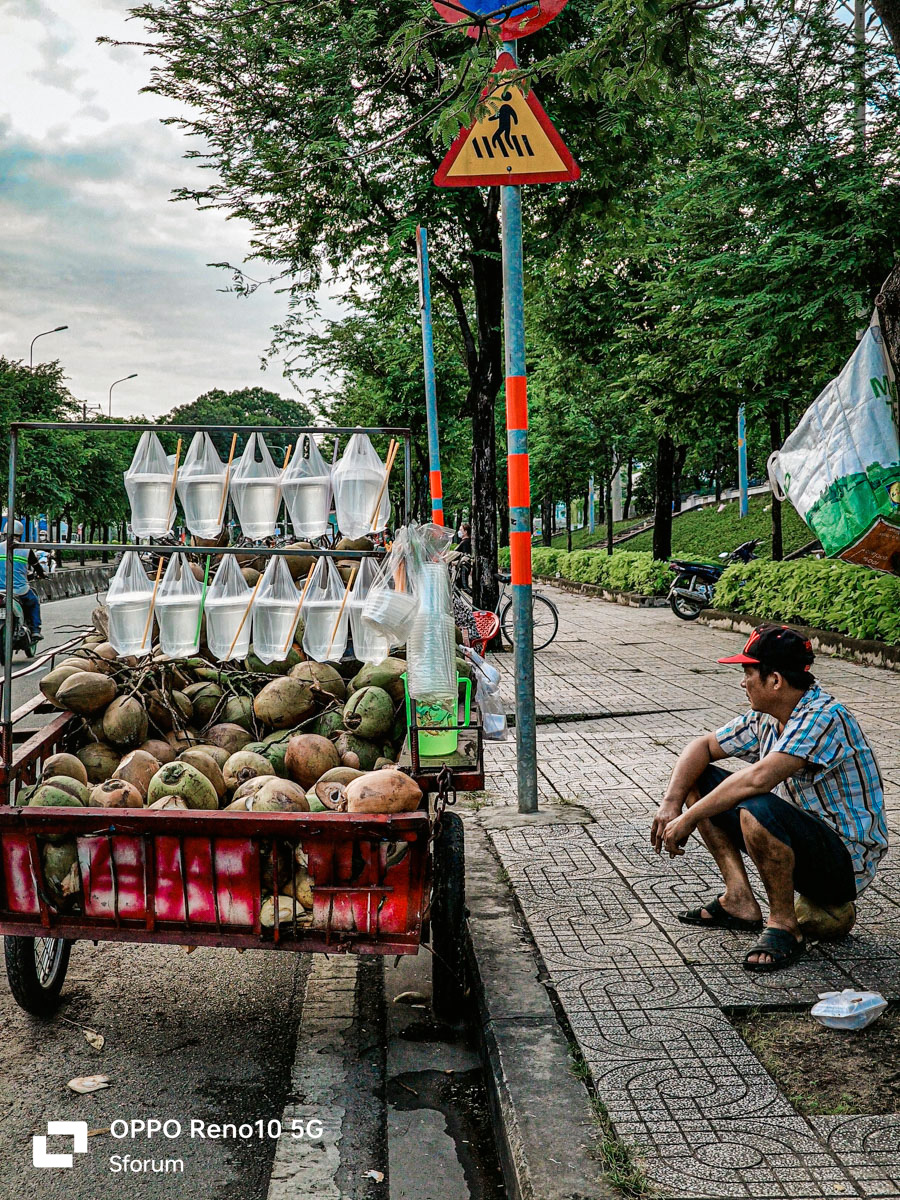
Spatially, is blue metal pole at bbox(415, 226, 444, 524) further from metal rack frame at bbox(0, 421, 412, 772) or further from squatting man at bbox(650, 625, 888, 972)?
squatting man at bbox(650, 625, 888, 972)

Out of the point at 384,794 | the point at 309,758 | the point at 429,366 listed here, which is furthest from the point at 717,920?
the point at 429,366

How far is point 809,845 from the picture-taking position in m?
3.69

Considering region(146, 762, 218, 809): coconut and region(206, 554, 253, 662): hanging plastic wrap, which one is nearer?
region(146, 762, 218, 809): coconut

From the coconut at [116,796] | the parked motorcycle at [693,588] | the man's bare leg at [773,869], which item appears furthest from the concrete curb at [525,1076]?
the parked motorcycle at [693,588]

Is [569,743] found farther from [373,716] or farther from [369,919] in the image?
[369,919]

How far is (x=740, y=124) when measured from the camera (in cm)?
1149

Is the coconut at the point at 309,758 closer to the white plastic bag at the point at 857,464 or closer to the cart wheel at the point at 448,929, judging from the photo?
the cart wheel at the point at 448,929

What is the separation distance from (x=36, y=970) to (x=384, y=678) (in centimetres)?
167

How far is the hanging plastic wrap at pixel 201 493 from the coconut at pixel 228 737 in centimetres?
80

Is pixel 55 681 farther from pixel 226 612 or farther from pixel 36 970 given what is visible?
pixel 36 970

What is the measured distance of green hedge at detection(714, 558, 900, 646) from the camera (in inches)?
462

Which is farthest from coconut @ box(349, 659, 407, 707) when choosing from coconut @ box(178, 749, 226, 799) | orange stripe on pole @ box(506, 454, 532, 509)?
orange stripe on pole @ box(506, 454, 532, 509)

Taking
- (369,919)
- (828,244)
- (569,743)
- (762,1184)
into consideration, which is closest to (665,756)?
(569,743)

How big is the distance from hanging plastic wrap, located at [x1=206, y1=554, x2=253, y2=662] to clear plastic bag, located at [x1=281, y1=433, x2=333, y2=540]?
318mm
